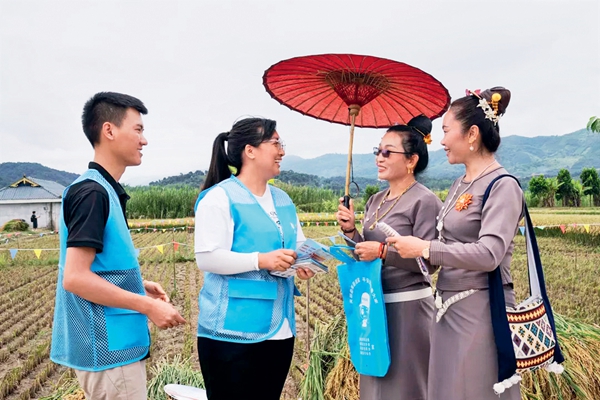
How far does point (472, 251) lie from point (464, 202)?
0.93 ft

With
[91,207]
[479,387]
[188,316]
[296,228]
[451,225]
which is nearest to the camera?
[91,207]

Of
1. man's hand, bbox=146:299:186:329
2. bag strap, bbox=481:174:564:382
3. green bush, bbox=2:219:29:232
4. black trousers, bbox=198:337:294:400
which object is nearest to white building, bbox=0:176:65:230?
green bush, bbox=2:219:29:232

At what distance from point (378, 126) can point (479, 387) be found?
1.62m

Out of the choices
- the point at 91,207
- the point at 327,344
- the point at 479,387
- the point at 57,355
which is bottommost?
the point at 327,344

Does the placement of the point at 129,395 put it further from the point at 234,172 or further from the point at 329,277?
the point at 329,277

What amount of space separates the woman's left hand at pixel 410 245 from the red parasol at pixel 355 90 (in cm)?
57

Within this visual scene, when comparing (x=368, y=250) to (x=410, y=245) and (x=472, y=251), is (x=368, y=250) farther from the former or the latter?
(x=472, y=251)

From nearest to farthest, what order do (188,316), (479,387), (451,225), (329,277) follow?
(479,387) → (451,225) → (188,316) → (329,277)

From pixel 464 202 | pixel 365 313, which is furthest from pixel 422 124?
pixel 365 313

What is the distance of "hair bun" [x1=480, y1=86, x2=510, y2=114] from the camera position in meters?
2.19

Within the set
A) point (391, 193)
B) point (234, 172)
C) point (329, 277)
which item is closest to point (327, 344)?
point (391, 193)

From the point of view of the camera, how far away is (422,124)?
2740 millimetres

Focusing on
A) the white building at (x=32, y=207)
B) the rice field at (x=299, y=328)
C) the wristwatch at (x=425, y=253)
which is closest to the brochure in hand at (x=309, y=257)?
the wristwatch at (x=425, y=253)

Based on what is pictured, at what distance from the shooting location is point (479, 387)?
2033mm
